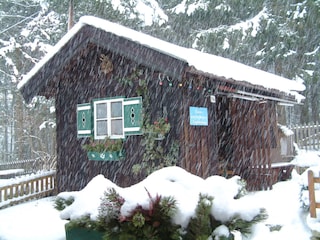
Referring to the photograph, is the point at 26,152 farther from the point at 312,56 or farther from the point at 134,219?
the point at 134,219

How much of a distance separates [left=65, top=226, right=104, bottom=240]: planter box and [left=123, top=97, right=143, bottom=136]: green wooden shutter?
199 inches

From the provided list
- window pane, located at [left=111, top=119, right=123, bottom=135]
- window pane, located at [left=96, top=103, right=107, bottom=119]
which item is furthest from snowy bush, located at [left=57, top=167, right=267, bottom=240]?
window pane, located at [left=96, top=103, right=107, bottom=119]

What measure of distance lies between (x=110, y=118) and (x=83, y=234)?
5759mm

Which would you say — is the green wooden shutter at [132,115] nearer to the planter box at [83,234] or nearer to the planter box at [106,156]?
the planter box at [106,156]

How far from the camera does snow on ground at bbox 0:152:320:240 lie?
395 centimetres

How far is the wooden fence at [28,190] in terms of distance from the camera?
934cm

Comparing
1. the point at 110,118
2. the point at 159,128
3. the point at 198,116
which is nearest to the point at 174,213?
the point at 159,128

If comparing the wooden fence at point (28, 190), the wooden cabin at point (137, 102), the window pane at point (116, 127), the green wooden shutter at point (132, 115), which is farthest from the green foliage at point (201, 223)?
the wooden fence at point (28, 190)

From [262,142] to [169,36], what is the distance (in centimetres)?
1350

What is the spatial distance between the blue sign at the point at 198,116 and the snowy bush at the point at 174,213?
4957mm

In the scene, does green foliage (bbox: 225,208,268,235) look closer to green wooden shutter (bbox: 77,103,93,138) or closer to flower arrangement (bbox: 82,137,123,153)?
flower arrangement (bbox: 82,137,123,153)

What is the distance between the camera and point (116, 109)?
8.53m

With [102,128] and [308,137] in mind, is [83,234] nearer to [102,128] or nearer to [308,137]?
[102,128]

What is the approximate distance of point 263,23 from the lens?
816 inches
